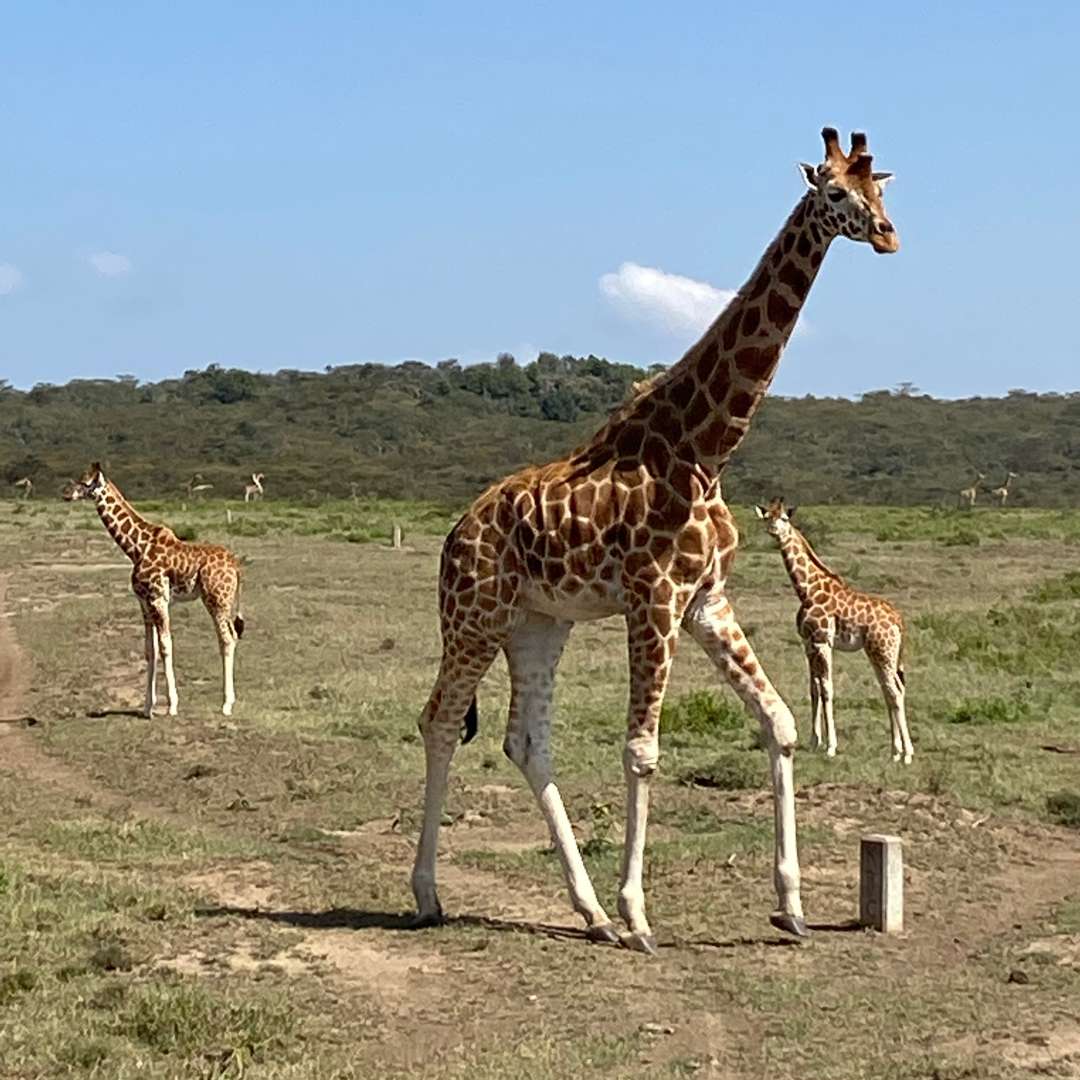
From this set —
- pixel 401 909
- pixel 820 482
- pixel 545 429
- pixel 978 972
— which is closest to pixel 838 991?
pixel 978 972

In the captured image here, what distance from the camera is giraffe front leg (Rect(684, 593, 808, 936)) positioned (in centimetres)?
1016

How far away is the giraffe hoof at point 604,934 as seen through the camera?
10.1m

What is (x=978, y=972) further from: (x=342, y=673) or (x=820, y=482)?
(x=820, y=482)

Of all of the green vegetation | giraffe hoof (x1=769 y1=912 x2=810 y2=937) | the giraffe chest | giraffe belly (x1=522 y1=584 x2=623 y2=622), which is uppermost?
the green vegetation

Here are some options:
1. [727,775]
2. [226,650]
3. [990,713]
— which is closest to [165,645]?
[226,650]

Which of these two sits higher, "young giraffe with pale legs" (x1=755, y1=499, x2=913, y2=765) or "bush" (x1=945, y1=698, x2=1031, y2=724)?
"young giraffe with pale legs" (x1=755, y1=499, x2=913, y2=765)

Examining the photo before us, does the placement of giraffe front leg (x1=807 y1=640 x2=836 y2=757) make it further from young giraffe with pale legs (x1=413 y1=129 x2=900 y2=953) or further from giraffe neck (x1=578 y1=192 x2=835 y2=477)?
giraffe neck (x1=578 y1=192 x2=835 y2=477)

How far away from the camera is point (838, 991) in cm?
919

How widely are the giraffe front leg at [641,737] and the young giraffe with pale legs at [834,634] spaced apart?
683 cm

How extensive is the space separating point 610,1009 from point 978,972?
1.92 metres

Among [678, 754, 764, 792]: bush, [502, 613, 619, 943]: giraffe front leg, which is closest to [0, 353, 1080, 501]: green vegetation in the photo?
[678, 754, 764, 792]: bush

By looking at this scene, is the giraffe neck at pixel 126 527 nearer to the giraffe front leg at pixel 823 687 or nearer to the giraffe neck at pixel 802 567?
the giraffe neck at pixel 802 567

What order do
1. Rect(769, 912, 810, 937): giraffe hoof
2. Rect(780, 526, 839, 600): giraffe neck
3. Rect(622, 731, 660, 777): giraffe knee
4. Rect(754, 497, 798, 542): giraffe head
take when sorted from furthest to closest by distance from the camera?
Rect(754, 497, 798, 542): giraffe head
Rect(780, 526, 839, 600): giraffe neck
Rect(769, 912, 810, 937): giraffe hoof
Rect(622, 731, 660, 777): giraffe knee

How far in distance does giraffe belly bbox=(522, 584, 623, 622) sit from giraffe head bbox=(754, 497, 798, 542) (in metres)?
8.42
